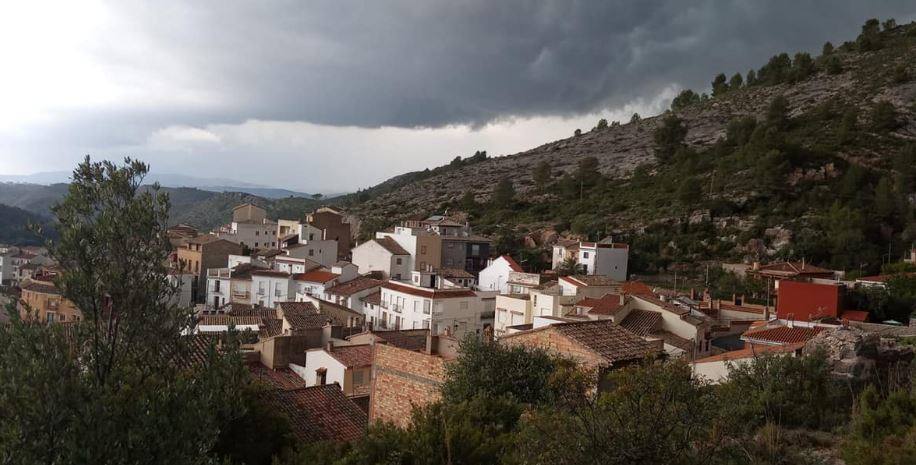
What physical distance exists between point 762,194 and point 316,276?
151 ft

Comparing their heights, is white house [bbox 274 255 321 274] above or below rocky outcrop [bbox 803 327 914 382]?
below

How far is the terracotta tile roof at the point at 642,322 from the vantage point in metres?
31.7

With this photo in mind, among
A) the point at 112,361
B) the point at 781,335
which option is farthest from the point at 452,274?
the point at 112,361

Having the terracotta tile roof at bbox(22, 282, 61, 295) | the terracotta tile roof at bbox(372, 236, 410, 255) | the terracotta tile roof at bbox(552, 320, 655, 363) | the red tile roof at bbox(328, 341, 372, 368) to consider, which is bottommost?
the terracotta tile roof at bbox(22, 282, 61, 295)

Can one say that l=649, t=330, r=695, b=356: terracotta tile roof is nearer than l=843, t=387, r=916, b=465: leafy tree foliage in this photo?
No

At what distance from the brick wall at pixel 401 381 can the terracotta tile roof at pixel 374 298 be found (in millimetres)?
29086

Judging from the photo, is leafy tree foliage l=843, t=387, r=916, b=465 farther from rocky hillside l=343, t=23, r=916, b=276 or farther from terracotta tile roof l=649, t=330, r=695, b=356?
rocky hillside l=343, t=23, r=916, b=276

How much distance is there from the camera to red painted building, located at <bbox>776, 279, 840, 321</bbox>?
3681 centimetres

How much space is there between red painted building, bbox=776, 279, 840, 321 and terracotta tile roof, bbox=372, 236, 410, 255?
102ft

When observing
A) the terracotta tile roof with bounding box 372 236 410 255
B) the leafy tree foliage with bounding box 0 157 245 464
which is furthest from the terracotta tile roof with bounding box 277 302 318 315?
the leafy tree foliage with bounding box 0 157 245 464

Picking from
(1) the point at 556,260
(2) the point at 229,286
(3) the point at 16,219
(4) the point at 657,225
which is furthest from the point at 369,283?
(3) the point at 16,219

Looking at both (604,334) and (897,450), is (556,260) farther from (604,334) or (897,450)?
(897,450)

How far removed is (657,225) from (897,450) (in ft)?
197

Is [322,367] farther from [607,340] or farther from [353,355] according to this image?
[607,340]
